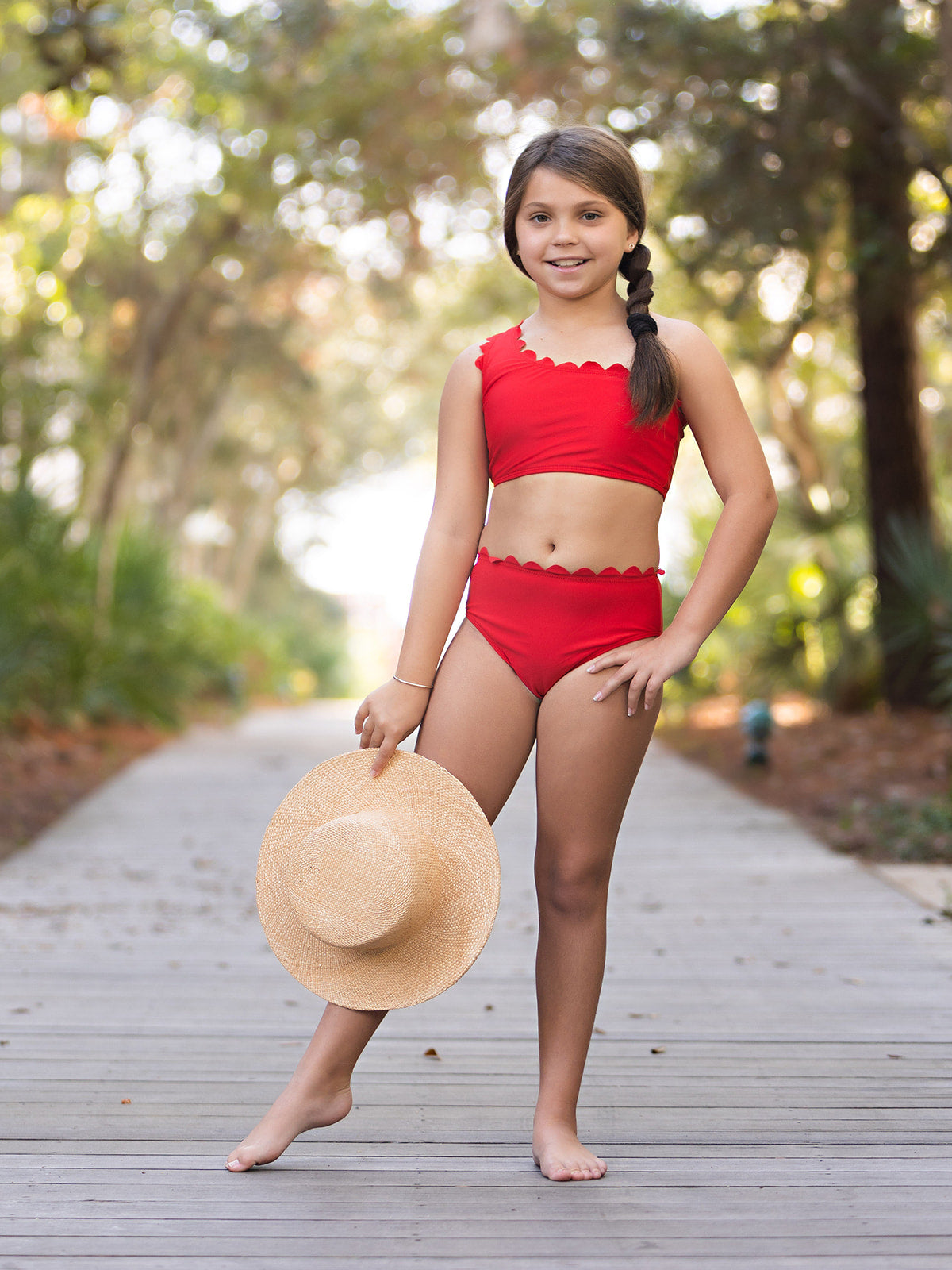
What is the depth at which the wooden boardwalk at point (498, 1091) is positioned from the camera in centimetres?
210

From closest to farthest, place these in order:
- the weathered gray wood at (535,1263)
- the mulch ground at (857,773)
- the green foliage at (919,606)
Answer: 1. the weathered gray wood at (535,1263)
2. the mulch ground at (857,773)
3. the green foliage at (919,606)

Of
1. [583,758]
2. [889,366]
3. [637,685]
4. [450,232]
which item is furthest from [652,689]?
[450,232]

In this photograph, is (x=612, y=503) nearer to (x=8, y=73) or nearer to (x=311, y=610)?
(x=8, y=73)

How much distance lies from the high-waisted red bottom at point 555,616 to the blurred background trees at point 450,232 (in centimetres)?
436

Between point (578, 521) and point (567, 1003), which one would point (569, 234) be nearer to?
point (578, 521)

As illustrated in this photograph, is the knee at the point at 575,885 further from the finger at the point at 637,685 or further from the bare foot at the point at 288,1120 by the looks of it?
the bare foot at the point at 288,1120

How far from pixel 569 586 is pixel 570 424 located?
11.5 inches

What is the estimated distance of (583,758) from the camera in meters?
2.33

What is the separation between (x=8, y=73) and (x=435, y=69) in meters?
4.21

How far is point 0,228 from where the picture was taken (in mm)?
9117

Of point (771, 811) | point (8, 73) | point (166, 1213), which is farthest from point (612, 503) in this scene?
point (8, 73)

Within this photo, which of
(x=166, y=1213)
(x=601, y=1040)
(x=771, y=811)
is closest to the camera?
(x=166, y=1213)

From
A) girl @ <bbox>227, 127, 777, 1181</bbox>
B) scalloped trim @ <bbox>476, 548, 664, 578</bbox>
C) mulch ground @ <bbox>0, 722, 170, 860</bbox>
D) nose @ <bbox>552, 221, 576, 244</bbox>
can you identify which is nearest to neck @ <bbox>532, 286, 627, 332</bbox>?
girl @ <bbox>227, 127, 777, 1181</bbox>

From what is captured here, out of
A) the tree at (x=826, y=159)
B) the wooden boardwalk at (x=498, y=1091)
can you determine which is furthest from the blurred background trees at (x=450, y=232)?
the wooden boardwalk at (x=498, y=1091)
